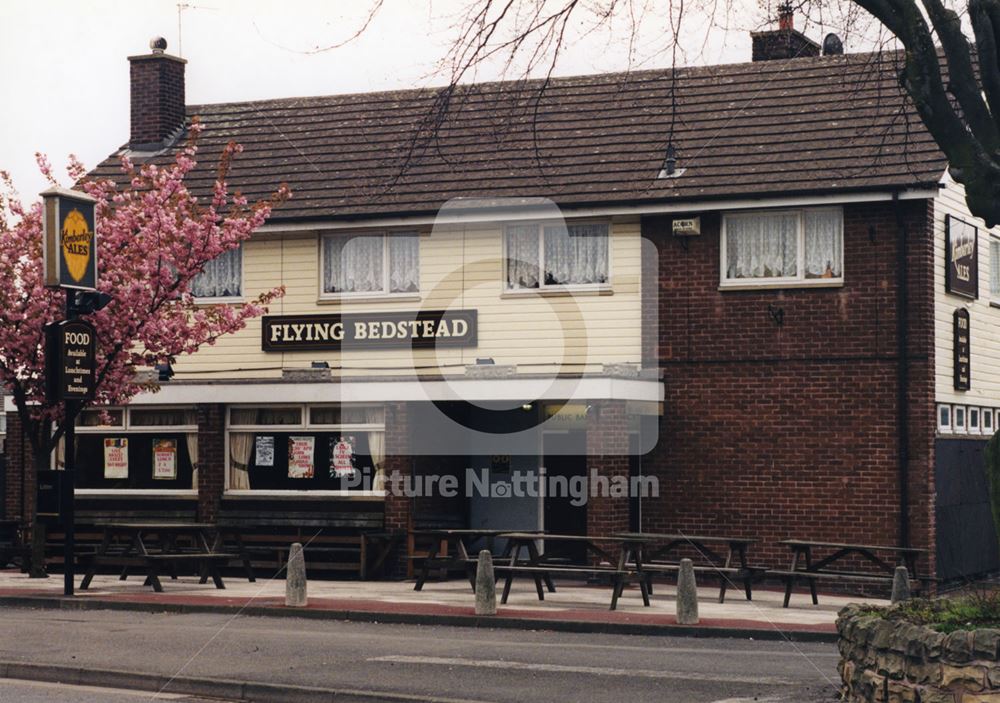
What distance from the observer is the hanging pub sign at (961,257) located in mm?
23375

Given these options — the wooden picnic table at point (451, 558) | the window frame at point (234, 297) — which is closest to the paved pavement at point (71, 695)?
the wooden picnic table at point (451, 558)

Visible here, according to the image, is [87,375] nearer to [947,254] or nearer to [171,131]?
[171,131]

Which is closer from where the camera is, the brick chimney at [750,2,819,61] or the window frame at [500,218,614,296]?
the window frame at [500,218,614,296]

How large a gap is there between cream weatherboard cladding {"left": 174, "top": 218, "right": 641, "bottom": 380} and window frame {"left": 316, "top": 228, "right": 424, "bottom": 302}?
0.05 m

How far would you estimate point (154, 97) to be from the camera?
29.5 m

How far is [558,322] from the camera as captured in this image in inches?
961

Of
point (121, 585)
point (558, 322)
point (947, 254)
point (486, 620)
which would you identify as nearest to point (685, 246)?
point (558, 322)

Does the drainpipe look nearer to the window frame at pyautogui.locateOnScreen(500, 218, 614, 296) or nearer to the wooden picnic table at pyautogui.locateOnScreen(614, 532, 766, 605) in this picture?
the wooden picnic table at pyautogui.locateOnScreen(614, 532, 766, 605)

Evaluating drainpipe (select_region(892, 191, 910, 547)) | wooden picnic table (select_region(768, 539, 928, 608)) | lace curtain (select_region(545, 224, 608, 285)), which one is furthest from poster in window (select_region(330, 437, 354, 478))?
drainpipe (select_region(892, 191, 910, 547))

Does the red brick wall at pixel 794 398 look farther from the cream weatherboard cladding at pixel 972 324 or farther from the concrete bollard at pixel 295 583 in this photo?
the concrete bollard at pixel 295 583

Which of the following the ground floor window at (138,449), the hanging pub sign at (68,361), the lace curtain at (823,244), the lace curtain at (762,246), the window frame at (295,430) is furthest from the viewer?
the ground floor window at (138,449)

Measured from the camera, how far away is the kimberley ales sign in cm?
2495

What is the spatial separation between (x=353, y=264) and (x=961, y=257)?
376 inches

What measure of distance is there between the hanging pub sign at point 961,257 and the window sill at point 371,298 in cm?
815
